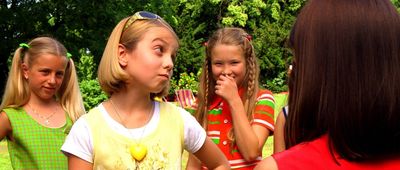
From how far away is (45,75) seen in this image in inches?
171

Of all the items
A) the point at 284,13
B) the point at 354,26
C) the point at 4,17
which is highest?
the point at 354,26

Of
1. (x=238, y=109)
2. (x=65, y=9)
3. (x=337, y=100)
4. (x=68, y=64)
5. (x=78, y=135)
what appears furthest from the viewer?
(x=65, y=9)

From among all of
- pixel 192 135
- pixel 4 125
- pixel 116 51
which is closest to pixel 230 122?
pixel 192 135

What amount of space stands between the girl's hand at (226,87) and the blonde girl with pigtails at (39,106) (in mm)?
1261

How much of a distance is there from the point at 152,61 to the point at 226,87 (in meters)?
1.15

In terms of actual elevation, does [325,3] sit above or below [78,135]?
above

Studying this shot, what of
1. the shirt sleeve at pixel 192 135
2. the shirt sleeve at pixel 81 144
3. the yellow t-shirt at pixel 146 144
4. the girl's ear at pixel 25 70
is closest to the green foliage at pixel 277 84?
the girl's ear at pixel 25 70

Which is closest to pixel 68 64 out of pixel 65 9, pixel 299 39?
pixel 299 39

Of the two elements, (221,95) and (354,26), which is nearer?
(354,26)

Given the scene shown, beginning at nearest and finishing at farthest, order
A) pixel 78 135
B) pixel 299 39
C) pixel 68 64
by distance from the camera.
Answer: pixel 299 39 < pixel 78 135 < pixel 68 64

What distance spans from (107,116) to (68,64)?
6.67ft

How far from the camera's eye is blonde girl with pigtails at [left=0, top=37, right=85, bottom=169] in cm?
424

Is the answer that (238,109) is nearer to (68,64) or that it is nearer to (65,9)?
(68,64)

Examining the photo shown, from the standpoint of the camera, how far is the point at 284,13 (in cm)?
4469
